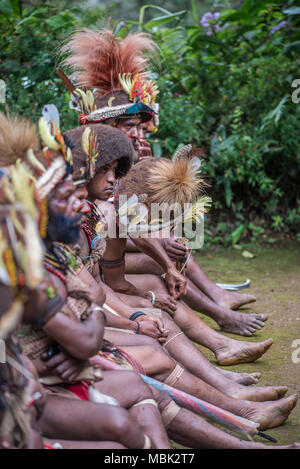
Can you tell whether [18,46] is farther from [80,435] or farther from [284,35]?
[80,435]

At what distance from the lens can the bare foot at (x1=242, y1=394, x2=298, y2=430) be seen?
281 centimetres

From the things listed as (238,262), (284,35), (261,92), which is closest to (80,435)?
(238,262)

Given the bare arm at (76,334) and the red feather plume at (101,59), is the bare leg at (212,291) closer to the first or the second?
the red feather plume at (101,59)

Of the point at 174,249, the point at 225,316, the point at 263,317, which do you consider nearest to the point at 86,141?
the point at 174,249

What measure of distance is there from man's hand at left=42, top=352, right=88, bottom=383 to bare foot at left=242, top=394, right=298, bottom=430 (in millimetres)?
1113

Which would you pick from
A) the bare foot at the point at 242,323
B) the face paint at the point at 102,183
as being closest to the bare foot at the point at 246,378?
the bare foot at the point at 242,323

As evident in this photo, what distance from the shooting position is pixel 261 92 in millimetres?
7113

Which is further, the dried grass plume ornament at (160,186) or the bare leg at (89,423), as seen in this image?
the dried grass plume ornament at (160,186)

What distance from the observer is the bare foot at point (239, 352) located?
3598 mm

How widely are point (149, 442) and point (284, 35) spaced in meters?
6.64

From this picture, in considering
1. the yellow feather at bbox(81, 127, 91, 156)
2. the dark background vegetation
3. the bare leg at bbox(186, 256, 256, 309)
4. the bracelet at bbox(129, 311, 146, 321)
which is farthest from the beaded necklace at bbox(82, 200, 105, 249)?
the dark background vegetation

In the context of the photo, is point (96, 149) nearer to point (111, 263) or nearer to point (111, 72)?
point (111, 263)

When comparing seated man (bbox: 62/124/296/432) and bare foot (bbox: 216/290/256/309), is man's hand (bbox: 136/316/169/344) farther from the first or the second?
bare foot (bbox: 216/290/256/309)

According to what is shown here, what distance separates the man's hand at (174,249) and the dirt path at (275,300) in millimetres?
726
